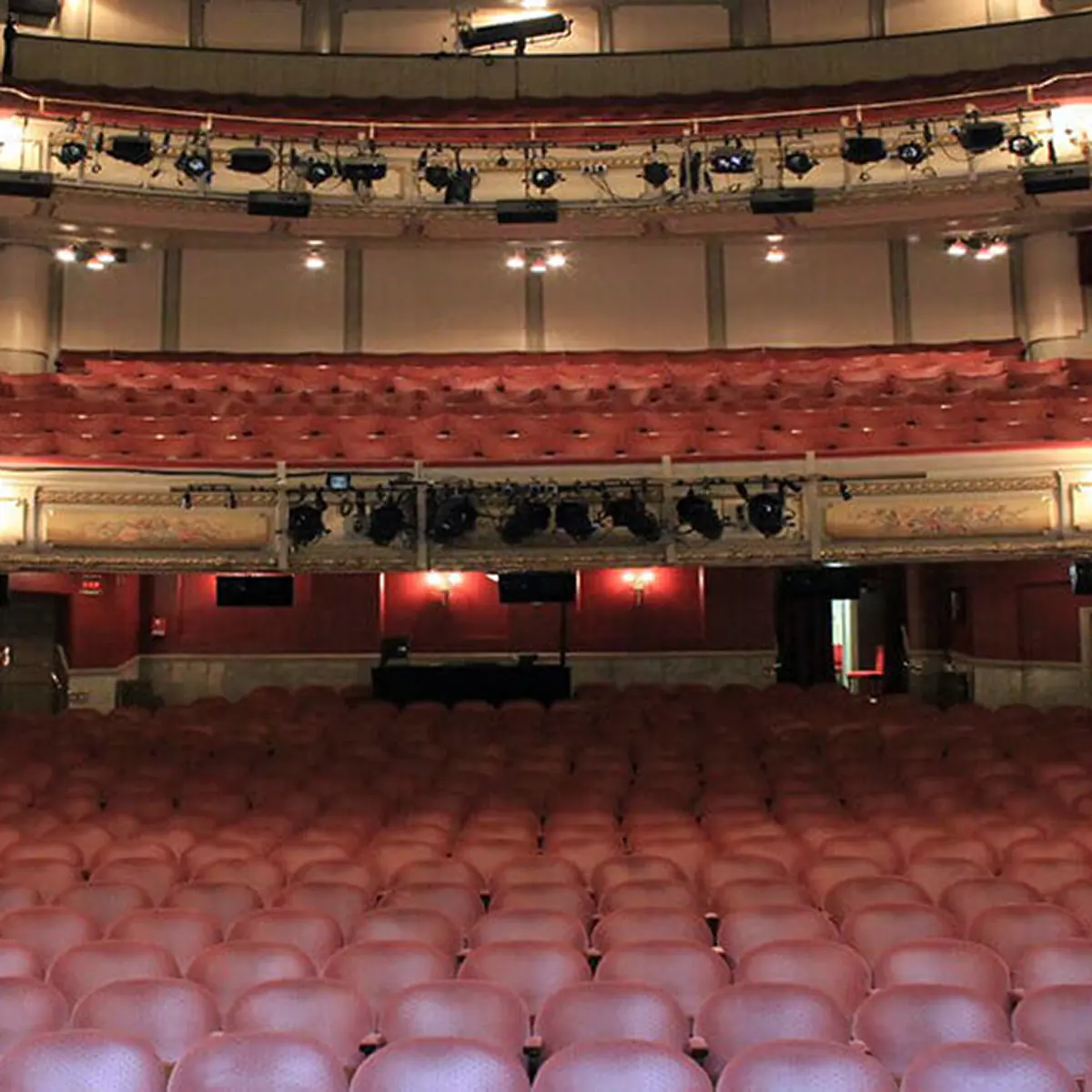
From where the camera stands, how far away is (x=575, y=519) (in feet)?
20.6

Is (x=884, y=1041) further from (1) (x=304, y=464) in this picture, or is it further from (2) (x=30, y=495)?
(2) (x=30, y=495)

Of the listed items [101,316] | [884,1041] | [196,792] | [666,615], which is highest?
[101,316]

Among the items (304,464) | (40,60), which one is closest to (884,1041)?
(304,464)

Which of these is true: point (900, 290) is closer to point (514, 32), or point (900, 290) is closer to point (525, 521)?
point (514, 32)

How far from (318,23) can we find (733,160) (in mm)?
5182

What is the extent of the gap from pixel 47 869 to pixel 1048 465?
5.14 m

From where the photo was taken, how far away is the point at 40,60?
1121 centimetres

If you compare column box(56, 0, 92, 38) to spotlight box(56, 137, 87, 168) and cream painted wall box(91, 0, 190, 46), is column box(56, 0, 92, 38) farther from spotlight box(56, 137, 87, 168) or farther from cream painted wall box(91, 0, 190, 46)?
spotlight box(56, 137, 87, 168)

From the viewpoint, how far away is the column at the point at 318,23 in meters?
12.2

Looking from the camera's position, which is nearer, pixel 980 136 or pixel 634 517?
pixel 634 517

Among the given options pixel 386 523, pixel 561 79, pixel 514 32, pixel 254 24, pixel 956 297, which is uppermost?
pixel 254 24

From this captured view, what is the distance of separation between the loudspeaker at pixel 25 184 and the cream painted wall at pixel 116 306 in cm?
235

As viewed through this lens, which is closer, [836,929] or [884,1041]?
[884,1041]

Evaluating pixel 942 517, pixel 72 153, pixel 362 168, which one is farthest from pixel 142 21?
pixel 942 517
